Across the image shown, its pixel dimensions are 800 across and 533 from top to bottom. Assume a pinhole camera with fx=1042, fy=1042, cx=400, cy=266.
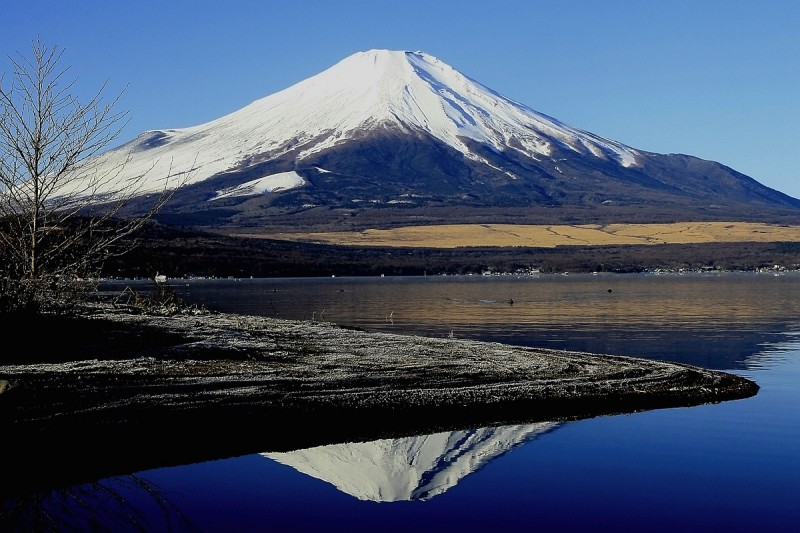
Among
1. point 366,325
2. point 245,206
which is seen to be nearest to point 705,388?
point 366,325

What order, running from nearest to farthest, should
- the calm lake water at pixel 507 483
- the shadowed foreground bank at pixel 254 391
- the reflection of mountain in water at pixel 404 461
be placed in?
the calm lake water at pixel 507 483, the reflection of mountain in water at pixel 404 461, the shadowed foreground bank at pixel 254 391

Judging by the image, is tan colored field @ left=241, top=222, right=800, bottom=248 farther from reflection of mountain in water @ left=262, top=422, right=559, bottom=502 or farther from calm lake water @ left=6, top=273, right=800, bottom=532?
reflection of mountain in water @ left=262, top=422, right=559, bottom=502

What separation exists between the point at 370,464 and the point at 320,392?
2913 millimetres

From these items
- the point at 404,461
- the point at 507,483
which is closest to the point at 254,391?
the point at 404,461

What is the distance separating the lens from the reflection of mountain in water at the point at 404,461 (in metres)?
11.1

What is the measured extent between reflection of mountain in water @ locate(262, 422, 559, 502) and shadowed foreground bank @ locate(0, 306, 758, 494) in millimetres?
355

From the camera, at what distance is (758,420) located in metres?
15.0

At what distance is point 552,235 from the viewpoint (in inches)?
5797

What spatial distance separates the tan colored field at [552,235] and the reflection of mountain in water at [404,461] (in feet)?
400

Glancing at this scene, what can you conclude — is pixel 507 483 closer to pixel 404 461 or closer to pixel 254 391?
pixel 404 461

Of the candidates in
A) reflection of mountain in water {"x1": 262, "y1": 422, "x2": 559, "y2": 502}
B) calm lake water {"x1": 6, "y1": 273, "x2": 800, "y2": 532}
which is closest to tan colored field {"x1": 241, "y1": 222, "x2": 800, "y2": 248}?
calm lake water {"x1": 6, "y1": 273, "x2": 800, "y2": 532}

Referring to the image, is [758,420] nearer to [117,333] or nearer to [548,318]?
[117,333]

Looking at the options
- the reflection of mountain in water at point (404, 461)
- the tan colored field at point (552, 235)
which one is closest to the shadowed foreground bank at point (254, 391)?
the reflection of mountain in water at point (404, 461)

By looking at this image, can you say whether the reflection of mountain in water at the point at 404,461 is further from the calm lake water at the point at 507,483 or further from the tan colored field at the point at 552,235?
the tan colored field at the point at 552,235
